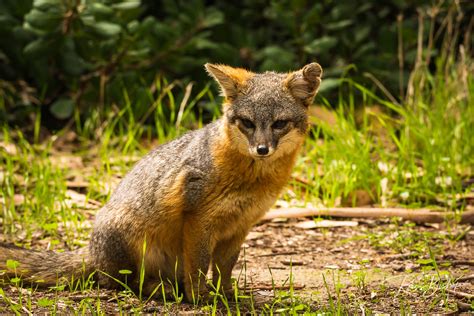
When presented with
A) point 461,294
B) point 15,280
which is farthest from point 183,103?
point 461,294

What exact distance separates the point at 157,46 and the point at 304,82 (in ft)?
11.1

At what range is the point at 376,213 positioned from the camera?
620cm

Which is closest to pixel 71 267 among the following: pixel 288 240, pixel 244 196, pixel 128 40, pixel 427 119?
pixel 244 196

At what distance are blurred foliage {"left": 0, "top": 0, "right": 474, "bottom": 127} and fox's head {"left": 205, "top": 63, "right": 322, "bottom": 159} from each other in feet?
8.98

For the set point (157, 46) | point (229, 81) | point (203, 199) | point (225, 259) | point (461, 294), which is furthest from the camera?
point (157, 46)

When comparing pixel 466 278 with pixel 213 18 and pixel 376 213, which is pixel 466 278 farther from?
pixel 213 18

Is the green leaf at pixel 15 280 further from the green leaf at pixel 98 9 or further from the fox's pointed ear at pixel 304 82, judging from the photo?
the green leaf at pixel 98 9

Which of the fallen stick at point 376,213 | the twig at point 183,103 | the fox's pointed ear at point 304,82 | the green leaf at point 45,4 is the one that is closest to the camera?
the fox's pointed ear at point 304,82

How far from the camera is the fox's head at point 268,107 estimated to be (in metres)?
4.63

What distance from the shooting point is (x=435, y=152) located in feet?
21.7

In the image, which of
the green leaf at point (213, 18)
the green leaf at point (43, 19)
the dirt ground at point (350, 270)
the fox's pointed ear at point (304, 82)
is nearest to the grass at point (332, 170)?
the dirt ground at point (350, 270)

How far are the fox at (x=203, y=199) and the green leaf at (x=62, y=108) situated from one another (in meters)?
3.02

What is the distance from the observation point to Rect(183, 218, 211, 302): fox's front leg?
15.2 feet

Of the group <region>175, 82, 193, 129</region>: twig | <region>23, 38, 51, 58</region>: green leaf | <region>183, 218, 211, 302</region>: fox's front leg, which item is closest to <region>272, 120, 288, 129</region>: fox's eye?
<region>183, 218, 211, 302</region>: fox's front leg
